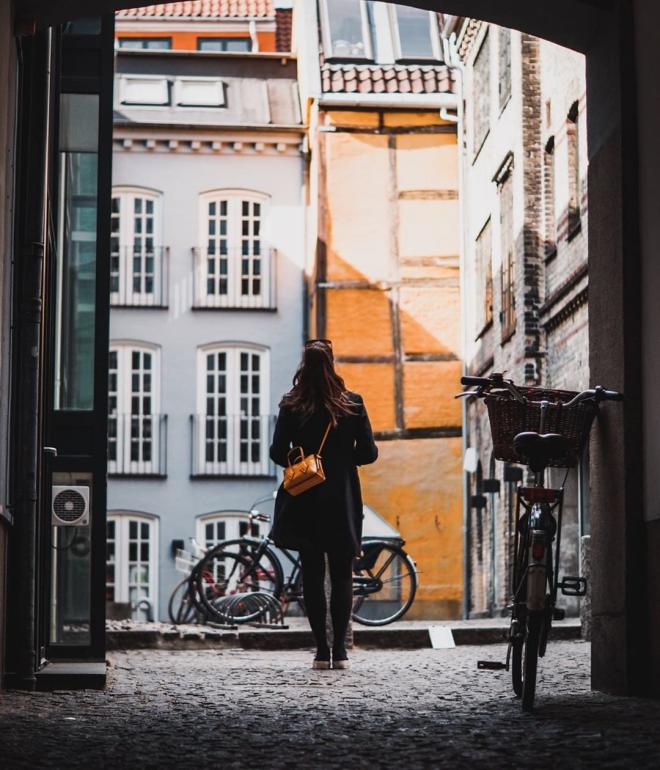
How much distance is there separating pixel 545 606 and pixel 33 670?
251 centimetres

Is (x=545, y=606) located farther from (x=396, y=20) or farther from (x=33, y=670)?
(x=396, y=20)

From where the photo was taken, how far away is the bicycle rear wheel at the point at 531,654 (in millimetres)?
5895

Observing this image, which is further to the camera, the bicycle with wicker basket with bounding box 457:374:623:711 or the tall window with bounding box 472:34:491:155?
the tall window with bounding box 472:34:491:155

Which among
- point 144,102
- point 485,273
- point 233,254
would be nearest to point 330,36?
point 144,102

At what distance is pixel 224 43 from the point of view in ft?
129

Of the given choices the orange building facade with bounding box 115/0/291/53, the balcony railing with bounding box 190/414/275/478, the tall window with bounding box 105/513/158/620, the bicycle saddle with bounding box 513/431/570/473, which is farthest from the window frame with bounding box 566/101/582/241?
the orange building facade with bounding box 115/0/291/53

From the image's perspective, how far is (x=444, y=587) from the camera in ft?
83.7

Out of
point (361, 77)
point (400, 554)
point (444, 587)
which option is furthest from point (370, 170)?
point (400, 554)

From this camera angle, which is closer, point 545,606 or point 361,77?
point 545,606

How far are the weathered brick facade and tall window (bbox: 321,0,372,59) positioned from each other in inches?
145

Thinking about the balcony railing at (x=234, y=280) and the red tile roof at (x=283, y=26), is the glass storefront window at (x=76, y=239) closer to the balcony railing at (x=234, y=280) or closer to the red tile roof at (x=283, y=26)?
the balcony railing at (x=234, y=280)

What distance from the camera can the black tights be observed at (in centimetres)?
823

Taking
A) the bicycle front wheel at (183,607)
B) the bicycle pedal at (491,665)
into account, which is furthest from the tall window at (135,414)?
the bicycle pedal at (491,665)

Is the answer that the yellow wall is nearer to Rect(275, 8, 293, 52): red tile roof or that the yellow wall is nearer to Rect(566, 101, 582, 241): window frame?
Rect(566, 101, 582, 241): window frame
